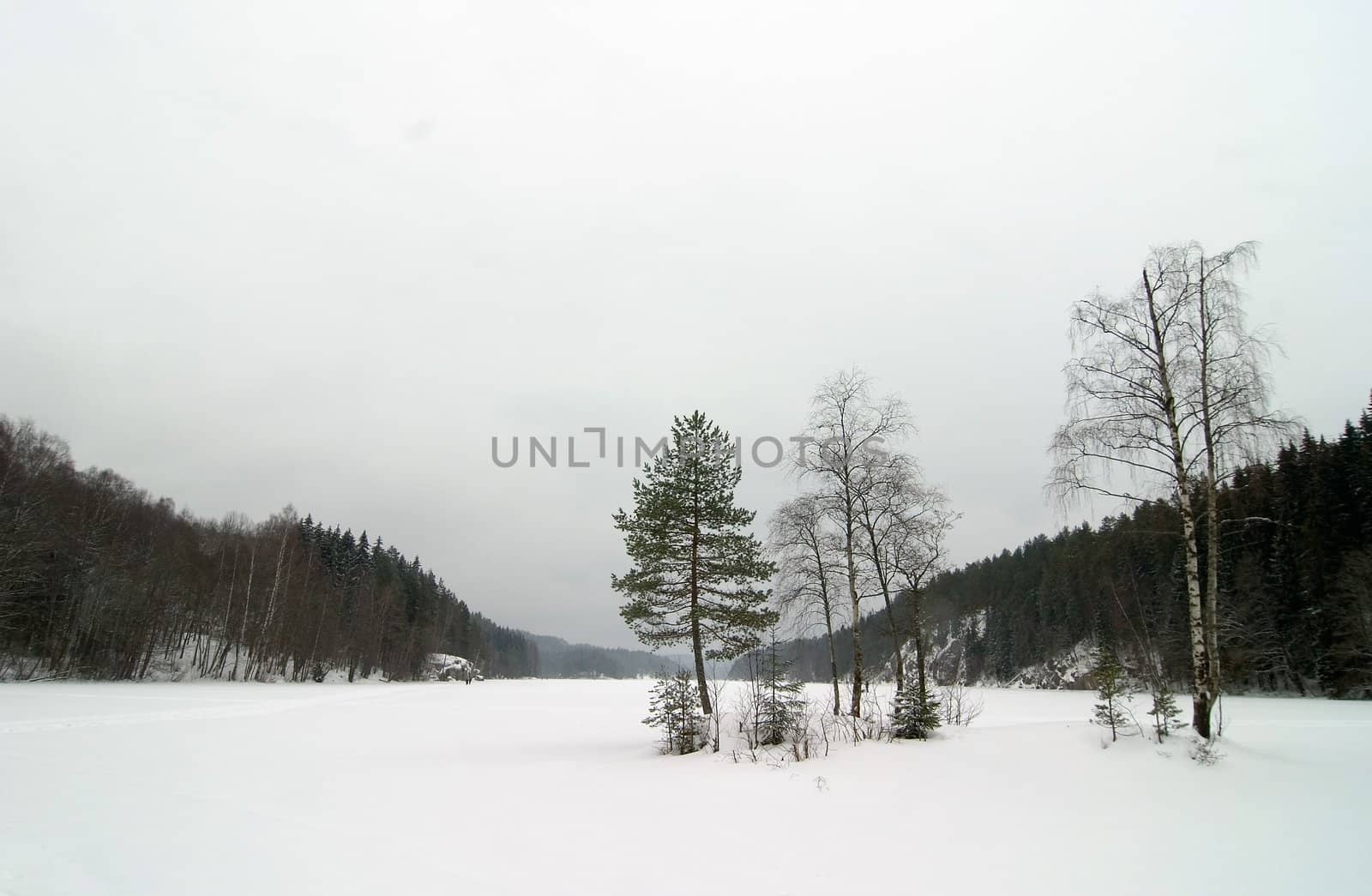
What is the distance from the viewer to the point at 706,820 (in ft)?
28.8

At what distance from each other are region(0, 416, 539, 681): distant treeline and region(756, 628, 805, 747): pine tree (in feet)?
132

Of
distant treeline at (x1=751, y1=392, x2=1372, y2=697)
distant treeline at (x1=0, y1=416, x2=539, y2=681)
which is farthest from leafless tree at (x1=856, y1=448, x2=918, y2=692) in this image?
distant treeline at (x1=0, y1=416, x2=539, y2=681)

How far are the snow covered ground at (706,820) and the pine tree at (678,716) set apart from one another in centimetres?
87

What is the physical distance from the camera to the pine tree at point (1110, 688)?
11.0 meters

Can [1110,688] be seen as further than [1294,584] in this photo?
No

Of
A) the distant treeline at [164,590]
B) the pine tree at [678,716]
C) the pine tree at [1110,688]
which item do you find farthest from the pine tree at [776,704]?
the distant treeline at [164,590]

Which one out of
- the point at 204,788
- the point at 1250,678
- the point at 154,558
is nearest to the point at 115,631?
the point at 154,558

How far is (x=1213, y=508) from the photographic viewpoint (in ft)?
35.6

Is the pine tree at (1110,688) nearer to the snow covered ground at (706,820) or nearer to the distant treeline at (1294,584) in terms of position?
the snow covered ground at (706,820)

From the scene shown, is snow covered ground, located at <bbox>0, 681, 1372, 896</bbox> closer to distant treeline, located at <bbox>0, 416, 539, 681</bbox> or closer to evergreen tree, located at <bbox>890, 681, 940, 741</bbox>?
evergreen tree, located at <bbox>890, 681, 940, 741</bbox>

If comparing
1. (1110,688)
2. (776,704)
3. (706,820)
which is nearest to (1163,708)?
(1110,688)

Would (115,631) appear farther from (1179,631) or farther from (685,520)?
(1179,631)

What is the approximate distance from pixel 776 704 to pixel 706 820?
236 inches

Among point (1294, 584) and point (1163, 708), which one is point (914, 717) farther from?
point (1294, 584)
